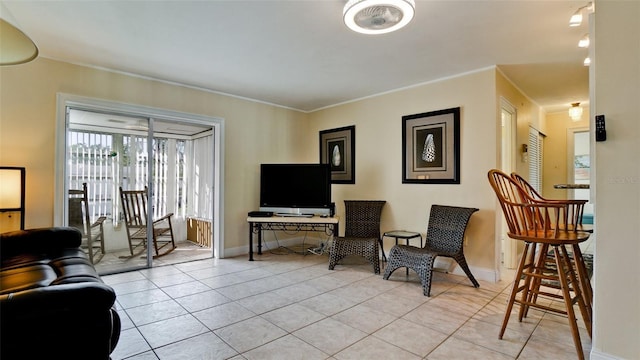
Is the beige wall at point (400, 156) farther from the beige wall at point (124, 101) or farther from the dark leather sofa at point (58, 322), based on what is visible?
the dark leather sofa at point (58, 322)

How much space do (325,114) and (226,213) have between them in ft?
7.72

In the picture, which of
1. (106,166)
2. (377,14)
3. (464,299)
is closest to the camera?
(377,14)

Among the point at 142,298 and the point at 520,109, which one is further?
the point at 520,109

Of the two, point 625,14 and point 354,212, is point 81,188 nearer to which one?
point 354,212

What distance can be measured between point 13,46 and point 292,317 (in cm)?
230

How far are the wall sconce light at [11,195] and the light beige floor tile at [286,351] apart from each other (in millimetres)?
2612

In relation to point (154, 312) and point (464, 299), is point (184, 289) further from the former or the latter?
point (464, 299)

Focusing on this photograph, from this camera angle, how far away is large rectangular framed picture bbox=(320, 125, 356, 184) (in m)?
4.78

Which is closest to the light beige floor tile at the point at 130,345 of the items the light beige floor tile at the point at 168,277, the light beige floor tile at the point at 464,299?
the light beige floor tile at the point at 168,277

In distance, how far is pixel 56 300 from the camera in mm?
1211

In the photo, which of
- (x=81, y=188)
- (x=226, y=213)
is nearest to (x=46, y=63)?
(x=81, y=188)

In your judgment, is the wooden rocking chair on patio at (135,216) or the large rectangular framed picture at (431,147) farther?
the wooden rocking chair on patio at (135,216)

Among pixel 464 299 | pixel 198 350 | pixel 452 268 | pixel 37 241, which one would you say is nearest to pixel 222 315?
pixel 198 350

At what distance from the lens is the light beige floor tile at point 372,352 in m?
1.88
